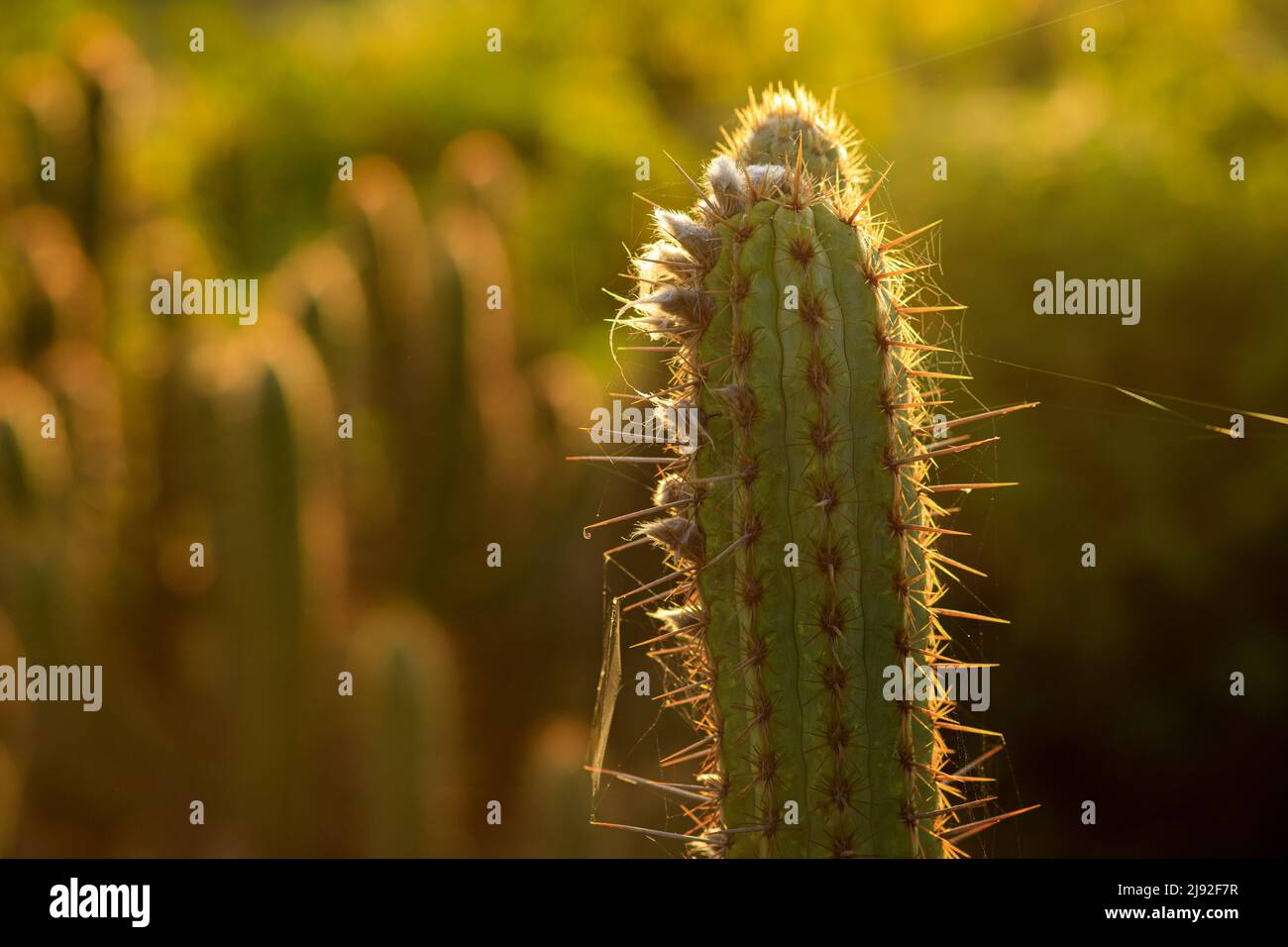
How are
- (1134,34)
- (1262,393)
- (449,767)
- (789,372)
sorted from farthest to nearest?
(1134,34)
(1262,393)
(449,767)
(789,372)

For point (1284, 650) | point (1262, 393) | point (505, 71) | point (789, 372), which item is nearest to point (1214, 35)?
point (1262, 393)

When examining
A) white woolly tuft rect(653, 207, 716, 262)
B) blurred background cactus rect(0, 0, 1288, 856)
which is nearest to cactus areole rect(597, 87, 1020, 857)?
white woolly tuft rect(653, 207, 716, 262)

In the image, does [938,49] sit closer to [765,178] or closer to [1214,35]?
[1214,35]

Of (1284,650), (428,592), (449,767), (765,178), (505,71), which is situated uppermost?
(505,71)

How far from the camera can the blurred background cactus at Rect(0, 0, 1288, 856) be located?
11.7 feet

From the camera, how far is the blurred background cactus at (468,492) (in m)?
3.56

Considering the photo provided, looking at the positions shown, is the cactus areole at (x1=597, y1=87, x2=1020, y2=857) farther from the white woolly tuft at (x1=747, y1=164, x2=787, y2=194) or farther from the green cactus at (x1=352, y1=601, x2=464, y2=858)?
the green cactus at (x1=352, y1=601, x2=464, y2=858)

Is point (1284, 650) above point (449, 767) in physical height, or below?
above

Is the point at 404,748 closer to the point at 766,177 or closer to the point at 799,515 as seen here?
the point at 799,515

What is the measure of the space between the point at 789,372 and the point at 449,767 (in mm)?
2596

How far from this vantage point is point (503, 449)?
15.5 ft

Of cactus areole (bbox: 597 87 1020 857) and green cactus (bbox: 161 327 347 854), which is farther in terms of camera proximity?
green cactus (bbox: 161 327 347 854)

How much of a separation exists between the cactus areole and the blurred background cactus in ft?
6.15

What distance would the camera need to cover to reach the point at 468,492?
15.4ft
